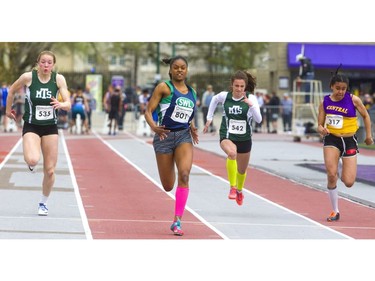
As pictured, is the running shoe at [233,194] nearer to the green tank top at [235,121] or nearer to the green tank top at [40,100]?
the green tank top at [235,121]

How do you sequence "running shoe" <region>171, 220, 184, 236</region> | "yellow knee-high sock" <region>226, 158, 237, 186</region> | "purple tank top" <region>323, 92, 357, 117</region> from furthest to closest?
"yellow knee-high sock" <region>226, 158, 237, 186</region> < "purple tank top" <region>323, 92, 357, 117</region> < "running shoe" <region>171, 220, 184, 236</region>

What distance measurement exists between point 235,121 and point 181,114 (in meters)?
2.64

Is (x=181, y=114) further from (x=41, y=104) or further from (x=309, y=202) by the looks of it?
(x=309, y=202)

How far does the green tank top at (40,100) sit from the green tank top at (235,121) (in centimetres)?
246

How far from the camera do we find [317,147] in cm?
3678

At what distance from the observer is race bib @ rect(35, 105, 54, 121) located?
1474 centimetres

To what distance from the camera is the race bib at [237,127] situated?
16.1 metres

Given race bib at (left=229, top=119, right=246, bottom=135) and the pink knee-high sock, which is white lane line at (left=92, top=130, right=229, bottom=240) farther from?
race bib at (left=229, top=119, right=246, bottom=135)

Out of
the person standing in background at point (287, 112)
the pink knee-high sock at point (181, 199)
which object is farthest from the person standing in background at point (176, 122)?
the person standing in background at point (287, 112)

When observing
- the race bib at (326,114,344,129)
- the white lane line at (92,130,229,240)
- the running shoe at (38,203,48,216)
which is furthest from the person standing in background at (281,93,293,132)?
the running shoe at (38,203,48,216)

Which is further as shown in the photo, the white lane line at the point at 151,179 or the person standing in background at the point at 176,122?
the white lane line at the point at 151,179

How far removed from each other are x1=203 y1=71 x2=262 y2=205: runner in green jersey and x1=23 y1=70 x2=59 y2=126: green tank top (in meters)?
2.13
